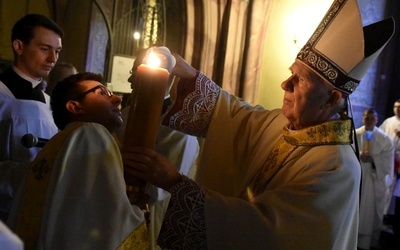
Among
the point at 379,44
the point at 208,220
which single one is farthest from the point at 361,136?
the point at 208,220

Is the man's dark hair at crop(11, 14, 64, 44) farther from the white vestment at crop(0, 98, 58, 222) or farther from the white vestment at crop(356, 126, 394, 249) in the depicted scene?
the white vestment at crop(356, 126, 394, 249)

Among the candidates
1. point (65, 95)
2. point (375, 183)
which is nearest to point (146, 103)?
point (65, 95)

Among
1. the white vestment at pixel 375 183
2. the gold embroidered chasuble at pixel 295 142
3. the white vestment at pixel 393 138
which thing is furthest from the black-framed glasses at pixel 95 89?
the white vestment at pixel 393 138

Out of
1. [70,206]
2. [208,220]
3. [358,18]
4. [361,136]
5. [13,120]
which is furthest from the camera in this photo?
[361,136]

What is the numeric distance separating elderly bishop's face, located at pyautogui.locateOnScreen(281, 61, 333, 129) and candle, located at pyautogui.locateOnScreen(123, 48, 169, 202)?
687 millimetres

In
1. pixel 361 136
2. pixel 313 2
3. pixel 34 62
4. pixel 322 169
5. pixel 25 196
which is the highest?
pixel 313 2

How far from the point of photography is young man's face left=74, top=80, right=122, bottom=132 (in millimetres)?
1710

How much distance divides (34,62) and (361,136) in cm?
531

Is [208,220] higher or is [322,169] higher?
[322,169]

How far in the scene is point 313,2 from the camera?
523 centimetres

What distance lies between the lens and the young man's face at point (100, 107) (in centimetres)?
171

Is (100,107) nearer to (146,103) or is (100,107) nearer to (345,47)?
(146,103)

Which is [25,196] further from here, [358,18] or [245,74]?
[245,74]

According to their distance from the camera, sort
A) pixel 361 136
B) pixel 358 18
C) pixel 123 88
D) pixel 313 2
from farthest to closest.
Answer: pixel 361 136, pixel 313 2, pixel 123 88, pixel 358 18
